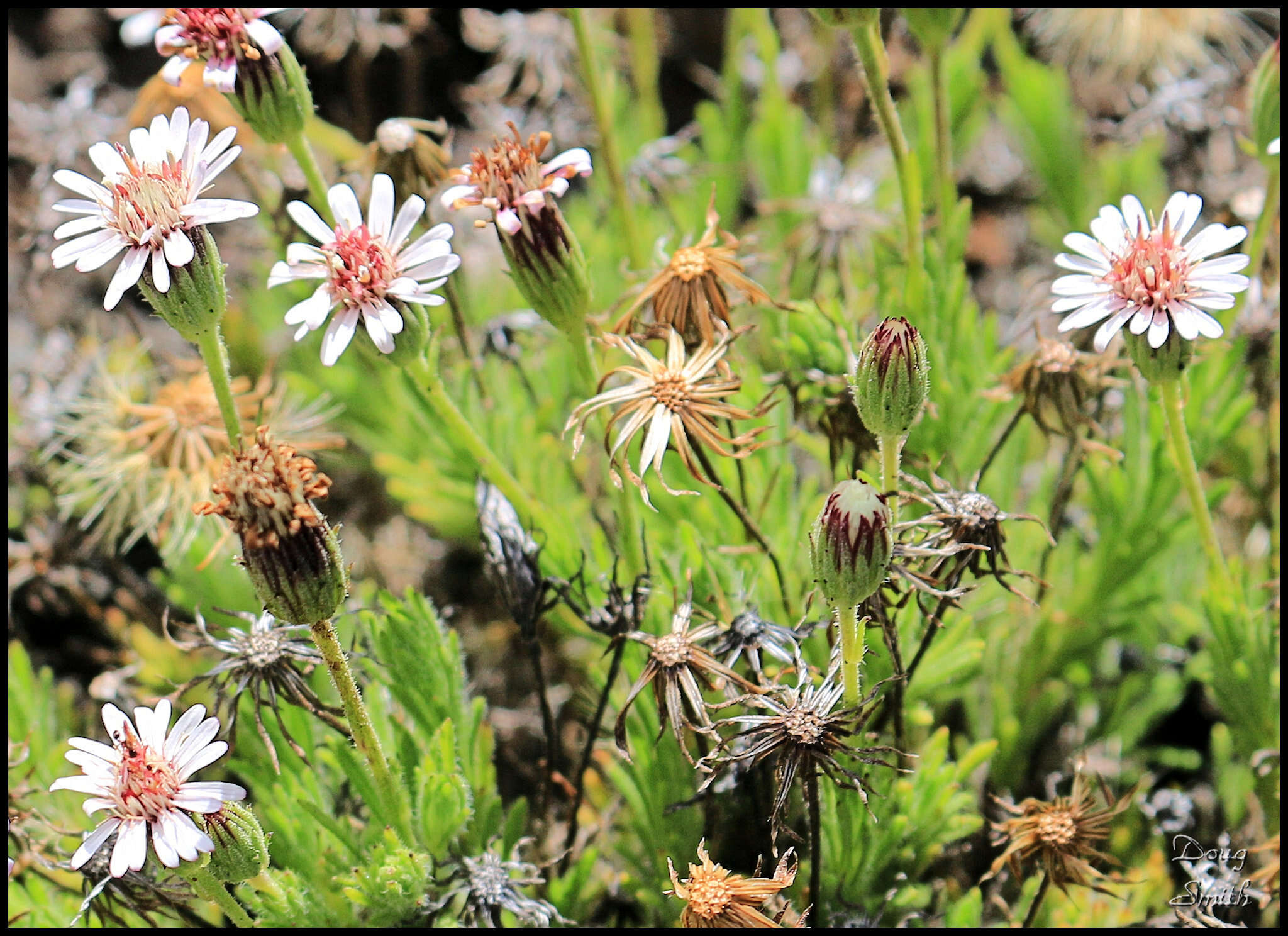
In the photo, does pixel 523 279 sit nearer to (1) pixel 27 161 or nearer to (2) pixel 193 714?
(2) pixel 193 714

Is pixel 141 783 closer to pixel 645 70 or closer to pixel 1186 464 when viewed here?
pixel 1186 464

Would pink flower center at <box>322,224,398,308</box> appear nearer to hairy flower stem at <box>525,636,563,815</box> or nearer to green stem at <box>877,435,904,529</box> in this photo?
hairy flower stem at <box>525,636,563,815</box>

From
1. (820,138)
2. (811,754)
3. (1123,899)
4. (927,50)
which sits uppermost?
(820,138)

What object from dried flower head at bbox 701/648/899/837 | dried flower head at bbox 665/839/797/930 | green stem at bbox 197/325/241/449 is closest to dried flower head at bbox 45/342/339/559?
green stem at bbox 197/325/241/449

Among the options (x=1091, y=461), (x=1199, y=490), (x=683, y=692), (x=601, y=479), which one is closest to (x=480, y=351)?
(x=601, y=479)

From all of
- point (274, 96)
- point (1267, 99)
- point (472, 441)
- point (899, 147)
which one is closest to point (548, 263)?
point (472, 441)
